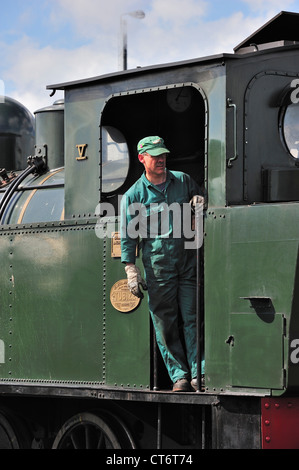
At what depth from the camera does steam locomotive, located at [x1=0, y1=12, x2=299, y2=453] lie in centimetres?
583

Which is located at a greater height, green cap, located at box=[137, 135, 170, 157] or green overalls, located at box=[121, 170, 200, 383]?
green cap, located at box=[137, 135, 170, 157]

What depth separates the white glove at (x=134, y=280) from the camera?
6297mm

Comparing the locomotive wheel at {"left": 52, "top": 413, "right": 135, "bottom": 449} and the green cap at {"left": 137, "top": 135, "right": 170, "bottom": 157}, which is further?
the locomotive wheel at {"left": 52, "top": 413, "right": 135, "bottom": 449}

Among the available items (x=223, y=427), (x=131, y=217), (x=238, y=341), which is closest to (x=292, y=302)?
(x=238, y=341)

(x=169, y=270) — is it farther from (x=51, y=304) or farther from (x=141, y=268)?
(x=51, y=304)

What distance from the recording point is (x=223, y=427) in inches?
235

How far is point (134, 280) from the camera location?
6301 mm

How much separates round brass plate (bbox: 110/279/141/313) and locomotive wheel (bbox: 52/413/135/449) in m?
0.99

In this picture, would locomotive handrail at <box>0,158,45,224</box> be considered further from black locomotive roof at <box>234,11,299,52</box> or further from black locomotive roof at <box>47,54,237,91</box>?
black locomotive roof at <box>234,11,299,52</box>

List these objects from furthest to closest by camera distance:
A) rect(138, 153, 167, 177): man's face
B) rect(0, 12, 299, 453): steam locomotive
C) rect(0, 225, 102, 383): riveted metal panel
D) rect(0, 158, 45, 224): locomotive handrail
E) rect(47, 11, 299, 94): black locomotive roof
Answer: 1. rect(0, 158, 45, 224): locomotive handrail
2. rect(0, 225, 102, 383): riveted metal panel
3. rect(47, 11, 299, 94): black locomotive roof
4. rect(138, 153, 167, 177): man's face
5. rect(0, 12, 299, 453): steam locomotive

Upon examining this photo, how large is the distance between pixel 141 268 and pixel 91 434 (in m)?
1.60

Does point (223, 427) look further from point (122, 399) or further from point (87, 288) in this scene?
point (87, 288)

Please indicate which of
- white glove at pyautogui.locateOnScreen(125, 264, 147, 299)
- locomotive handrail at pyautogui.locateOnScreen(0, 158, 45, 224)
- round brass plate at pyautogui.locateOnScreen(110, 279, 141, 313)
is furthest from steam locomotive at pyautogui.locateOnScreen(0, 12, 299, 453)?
locomotive handrail at pyautogui.locateOnScreen(0, 158, 45, 224)

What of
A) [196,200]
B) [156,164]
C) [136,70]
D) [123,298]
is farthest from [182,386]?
[136,70]
